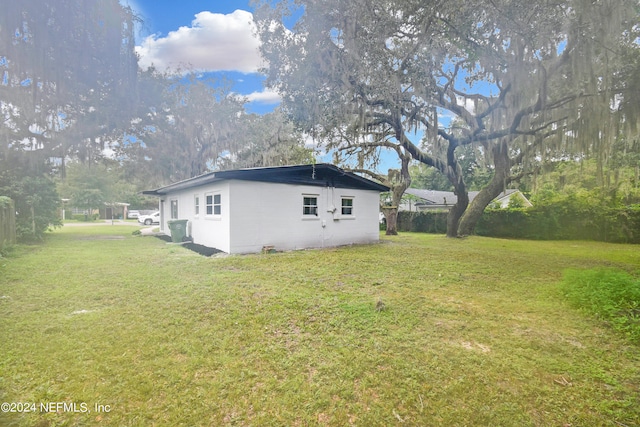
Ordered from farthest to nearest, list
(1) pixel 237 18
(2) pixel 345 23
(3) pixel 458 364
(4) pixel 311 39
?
(1) pixel 237 18 → (4) pixel 311 39 → (2) pixel 345 23 → (3) pixel 458 364

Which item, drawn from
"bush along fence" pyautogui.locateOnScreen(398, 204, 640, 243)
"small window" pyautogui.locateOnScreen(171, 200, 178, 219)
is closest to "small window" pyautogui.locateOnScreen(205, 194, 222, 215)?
"small window" pyautogui.locateOnScreen(171, 200, 178, 219)

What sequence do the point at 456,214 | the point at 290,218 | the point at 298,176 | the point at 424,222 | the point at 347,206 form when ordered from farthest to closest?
1. the point at 424,222
2. the point at 456,214
3. the point at 347,206
4. the point at 290,218
5. the point at 298,176

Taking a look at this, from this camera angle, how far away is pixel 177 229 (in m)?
11.4

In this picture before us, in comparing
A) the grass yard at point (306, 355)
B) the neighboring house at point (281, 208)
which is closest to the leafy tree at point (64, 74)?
the neighboring house at point (281, 208)

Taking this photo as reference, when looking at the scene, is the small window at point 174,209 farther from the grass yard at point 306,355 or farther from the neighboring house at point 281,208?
the grass yard at point 306,355

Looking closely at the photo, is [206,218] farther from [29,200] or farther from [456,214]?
[456,214]

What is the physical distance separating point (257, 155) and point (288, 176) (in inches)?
373

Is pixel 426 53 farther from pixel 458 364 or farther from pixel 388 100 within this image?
pixel 458 364

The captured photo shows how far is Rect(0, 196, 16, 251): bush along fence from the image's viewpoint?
8.43 metres

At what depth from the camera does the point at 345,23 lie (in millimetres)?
7102

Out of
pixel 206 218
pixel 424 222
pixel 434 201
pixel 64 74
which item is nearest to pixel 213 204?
pixel 206 218

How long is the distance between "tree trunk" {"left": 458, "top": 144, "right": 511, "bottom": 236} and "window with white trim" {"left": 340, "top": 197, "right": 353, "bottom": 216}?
640cm

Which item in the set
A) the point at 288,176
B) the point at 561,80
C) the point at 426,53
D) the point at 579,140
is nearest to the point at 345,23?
the point at 426,53

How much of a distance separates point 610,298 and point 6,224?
47.0 ft
